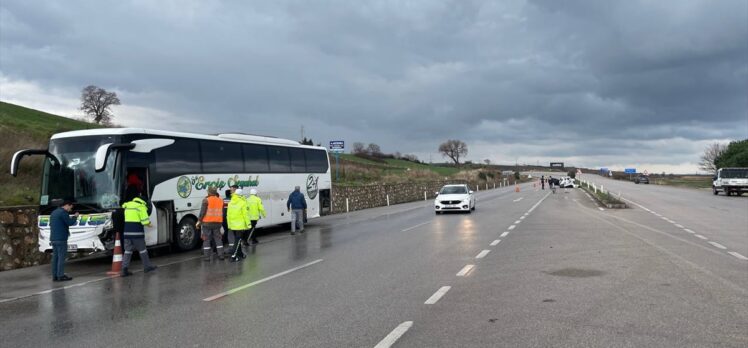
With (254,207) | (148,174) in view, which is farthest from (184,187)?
(254,207)

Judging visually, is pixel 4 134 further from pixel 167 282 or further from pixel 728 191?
pixel 728 191

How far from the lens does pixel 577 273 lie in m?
9.37

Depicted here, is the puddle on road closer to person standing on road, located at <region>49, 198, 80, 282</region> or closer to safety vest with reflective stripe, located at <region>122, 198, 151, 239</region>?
safety vest with reflective stripe, located at <region>122, 198, 151, 239</region>

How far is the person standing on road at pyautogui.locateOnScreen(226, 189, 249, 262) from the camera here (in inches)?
504

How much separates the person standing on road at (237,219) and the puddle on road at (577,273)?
7.00 meters

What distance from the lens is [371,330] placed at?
5.93m

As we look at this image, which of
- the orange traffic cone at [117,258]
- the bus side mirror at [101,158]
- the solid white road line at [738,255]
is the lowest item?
the solid white road line at [738,255]

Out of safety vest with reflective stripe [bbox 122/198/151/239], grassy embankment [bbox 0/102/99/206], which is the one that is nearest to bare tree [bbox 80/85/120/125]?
grassy embankment [bbox 0/102/99/206]

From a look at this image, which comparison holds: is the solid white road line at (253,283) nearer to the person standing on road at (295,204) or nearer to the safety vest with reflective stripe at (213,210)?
the safety vest with reflective stripe at (213,210)

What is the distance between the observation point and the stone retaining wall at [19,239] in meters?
12.7

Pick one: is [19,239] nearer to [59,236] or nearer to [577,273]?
[59,236]

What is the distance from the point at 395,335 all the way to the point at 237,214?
27.0 feet

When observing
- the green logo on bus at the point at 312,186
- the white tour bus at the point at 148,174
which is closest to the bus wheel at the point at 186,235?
the white tour bus at the point at 148,174

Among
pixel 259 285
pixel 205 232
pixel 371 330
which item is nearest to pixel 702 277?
pixel 371 330
